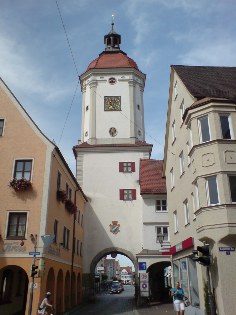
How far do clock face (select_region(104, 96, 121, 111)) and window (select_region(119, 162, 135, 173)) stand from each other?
7621mm

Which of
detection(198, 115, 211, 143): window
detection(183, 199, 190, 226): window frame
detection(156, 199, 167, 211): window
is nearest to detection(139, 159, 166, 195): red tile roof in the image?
detection(156, 199, 167, 211): window

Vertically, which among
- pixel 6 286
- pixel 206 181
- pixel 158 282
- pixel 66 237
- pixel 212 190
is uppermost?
pixel 206 181

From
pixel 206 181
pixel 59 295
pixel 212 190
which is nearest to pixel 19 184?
pixel 59 295

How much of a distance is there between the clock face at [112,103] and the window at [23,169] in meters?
22.2

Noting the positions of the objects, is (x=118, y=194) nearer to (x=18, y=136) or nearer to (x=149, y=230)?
(x=149, y=230)

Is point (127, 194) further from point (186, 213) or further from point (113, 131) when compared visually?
point (186, 213)

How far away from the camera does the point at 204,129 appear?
17.3 meters

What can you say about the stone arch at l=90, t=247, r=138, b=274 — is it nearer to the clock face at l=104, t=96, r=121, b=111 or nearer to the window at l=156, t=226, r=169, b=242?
the window at l=156, t=226, r=169, b=242

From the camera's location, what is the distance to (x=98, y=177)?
1548 inches

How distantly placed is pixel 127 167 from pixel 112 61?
51.4 ft

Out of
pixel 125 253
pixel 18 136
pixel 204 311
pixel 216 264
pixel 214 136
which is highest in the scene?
pixel 18 136

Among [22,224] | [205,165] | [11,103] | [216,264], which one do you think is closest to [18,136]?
[11,103]

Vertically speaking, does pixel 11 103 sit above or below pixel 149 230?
above

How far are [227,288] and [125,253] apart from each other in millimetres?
22735
